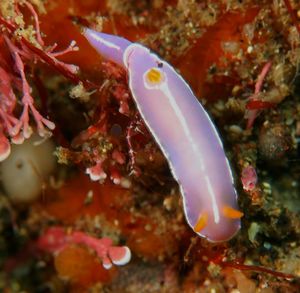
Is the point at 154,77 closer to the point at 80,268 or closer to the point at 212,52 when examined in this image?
the point at 212,52

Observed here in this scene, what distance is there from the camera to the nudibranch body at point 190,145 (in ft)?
7.98

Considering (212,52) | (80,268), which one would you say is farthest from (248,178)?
(80,268)

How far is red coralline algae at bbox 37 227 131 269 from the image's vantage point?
3.13m

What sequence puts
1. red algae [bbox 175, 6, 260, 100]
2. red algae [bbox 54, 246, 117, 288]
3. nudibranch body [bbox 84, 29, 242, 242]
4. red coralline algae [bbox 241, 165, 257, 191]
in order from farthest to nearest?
1. red algae [bbox 54, 246, 117, 288]
2. red algae [bbox 175, 6, 260, 100]
3. red coralline algae [bbox 241, 165, 257, 191]
4. nudibranch body [bbox 84, 29, 242, 242]

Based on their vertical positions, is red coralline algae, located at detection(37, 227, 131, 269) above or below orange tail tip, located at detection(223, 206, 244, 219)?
below

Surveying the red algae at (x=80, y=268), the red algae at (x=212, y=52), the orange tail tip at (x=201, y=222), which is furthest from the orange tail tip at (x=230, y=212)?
the red algae at (x=80, y=268)

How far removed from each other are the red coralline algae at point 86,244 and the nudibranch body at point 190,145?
85 cm

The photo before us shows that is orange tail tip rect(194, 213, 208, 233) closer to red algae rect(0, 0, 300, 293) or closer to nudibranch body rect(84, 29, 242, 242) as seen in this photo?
nudibranch body rect(84, 29, 242, 242)

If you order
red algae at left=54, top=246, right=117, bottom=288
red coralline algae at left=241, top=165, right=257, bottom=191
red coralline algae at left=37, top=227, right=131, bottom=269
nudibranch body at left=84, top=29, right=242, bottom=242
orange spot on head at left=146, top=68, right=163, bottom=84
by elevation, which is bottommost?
red algae at left=54, top=246, right=117, bottom=288

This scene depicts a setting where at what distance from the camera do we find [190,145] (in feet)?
7.97

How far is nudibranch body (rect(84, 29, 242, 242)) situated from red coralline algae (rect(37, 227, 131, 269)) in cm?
85

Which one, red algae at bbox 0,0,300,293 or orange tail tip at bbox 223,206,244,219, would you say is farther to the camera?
red algae at bbox 0,0,300,293

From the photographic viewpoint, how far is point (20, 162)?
12.3ft

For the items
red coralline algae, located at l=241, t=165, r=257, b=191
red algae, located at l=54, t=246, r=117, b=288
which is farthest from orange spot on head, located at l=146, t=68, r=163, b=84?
red algae, located at l=54, t=246, r=117, b=288
